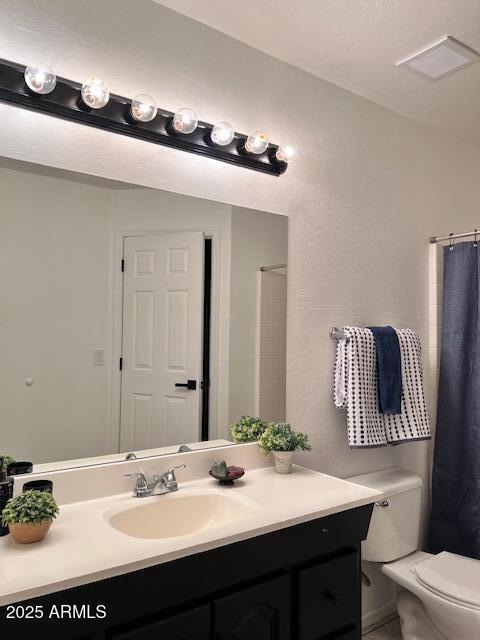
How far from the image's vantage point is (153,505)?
1455 mm

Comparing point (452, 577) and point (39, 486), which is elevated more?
point (39, 486)

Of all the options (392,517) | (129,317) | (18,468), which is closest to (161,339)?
(129,317)

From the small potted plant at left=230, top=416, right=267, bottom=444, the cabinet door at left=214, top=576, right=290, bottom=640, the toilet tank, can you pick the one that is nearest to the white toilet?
the toilet tank

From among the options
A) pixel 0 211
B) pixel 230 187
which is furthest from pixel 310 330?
pixel 0 211

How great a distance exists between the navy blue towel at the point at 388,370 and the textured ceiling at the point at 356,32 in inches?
44.5

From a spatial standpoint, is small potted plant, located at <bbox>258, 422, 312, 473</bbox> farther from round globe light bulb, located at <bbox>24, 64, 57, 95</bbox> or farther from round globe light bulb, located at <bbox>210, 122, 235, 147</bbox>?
round globe light bulb, located at <bbox>24, 64, 57, 95</bbox>

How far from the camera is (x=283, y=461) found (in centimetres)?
178

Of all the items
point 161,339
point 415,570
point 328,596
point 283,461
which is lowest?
point 415,570

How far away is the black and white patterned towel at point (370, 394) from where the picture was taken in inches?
79.1

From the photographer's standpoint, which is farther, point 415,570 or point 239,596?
point 415,570

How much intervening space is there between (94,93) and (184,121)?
32 cm

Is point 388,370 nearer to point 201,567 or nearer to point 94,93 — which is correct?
point 201,567

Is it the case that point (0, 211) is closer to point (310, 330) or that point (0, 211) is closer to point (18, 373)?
point (18, 373)

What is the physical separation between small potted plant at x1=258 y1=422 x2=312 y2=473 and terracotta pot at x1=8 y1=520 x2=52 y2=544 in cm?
86
